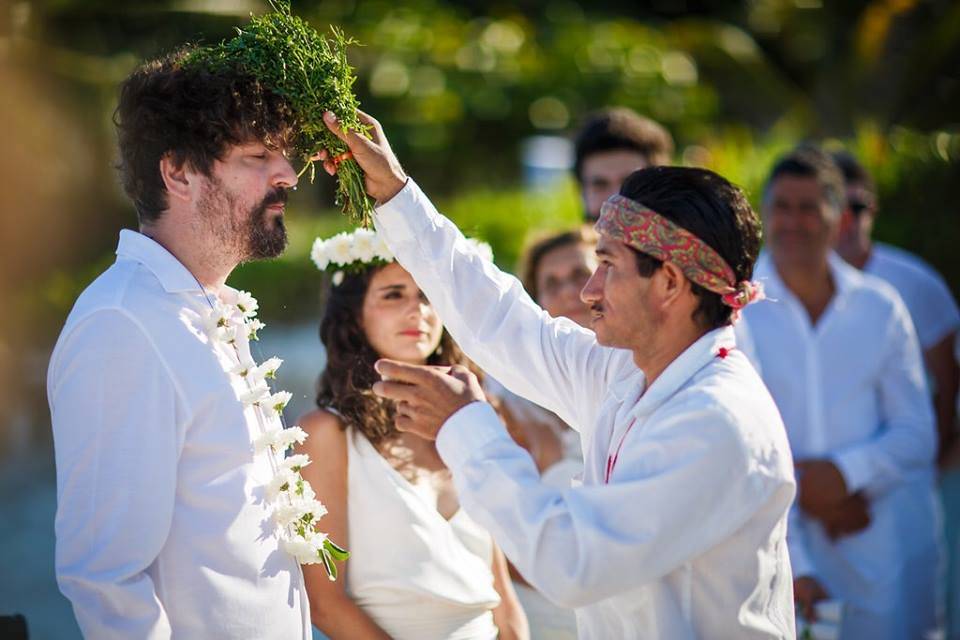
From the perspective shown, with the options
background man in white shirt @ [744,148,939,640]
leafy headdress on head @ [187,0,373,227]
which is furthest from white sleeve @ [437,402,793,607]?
background man in white shirt @ [744,148,939,640]

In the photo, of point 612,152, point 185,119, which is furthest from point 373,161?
point 612,152

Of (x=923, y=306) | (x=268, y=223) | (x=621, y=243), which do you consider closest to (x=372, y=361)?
(x=268, y=223)

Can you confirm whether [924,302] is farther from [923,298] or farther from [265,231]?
[265,231]

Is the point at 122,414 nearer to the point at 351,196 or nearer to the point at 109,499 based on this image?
the point at 109,499

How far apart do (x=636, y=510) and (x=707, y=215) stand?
0.82 meters

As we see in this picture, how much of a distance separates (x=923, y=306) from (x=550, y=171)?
447 inches

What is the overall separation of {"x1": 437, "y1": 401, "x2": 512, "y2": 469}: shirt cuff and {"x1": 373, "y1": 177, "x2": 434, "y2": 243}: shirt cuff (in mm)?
705

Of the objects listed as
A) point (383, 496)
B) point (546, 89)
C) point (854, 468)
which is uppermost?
point (546, 89)

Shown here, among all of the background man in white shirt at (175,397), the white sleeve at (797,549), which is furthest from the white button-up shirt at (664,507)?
the white sleeve at (797,549)

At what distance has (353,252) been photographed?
161 inches

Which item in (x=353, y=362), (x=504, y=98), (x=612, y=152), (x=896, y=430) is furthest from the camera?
(x=504, y=98)

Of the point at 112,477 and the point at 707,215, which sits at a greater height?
the point at 707,215

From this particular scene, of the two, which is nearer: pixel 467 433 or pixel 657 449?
pixel 657 449

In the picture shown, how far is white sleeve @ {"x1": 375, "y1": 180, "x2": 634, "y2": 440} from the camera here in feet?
11.2
